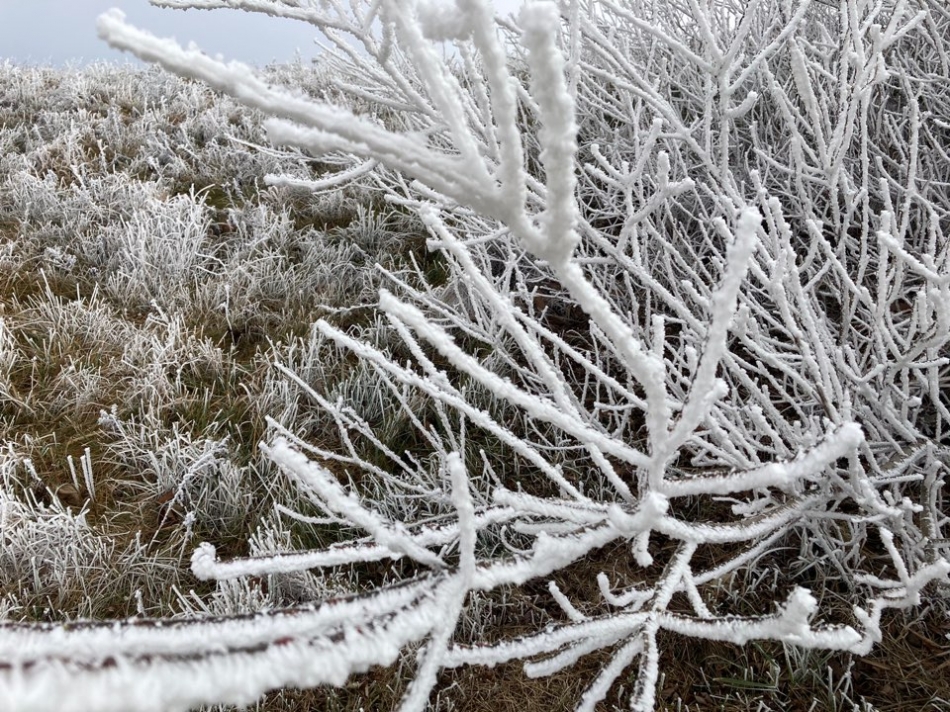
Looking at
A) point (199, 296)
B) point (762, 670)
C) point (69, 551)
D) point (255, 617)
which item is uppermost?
point (255, 617)

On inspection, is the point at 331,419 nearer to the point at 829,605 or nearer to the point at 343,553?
the point at 829,605

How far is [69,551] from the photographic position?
2.03 m

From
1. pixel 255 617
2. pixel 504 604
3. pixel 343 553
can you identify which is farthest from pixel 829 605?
pixel 255 617

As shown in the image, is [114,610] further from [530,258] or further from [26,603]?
[530,258]

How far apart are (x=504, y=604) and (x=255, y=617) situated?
1.56 metres

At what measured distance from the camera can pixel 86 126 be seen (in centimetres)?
530

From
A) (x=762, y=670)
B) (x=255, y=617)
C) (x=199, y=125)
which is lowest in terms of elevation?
(x=762, y=670)

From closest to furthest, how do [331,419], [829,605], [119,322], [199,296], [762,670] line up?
[762,670], [829,605], [331,419], [119,322], [199,296]

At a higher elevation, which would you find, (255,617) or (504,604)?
(255,617)

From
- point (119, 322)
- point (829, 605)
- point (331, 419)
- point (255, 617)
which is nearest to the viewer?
point (255, 617)

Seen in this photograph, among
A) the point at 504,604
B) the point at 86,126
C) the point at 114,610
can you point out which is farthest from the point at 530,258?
the point at 86,126

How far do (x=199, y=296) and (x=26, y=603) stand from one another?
5.38ft

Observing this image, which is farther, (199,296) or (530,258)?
(199,296)

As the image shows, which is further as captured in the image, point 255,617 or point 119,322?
point 119,322
